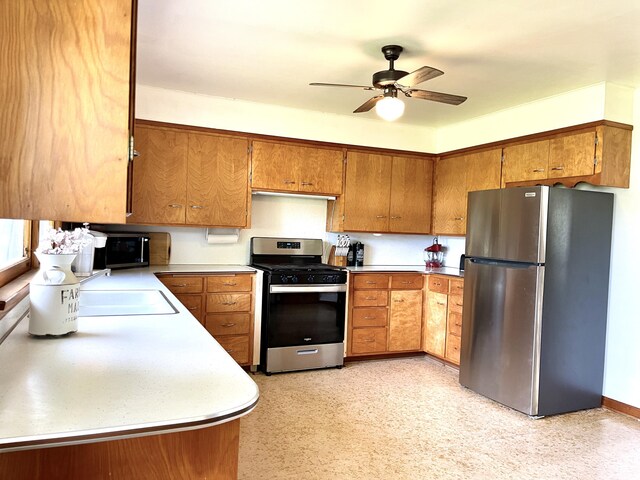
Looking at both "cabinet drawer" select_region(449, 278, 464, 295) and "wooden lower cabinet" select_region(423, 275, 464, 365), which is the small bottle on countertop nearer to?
"wooden lower cabinet" select_region(423, 275, 464, 365)

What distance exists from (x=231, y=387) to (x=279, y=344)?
9.35 feet

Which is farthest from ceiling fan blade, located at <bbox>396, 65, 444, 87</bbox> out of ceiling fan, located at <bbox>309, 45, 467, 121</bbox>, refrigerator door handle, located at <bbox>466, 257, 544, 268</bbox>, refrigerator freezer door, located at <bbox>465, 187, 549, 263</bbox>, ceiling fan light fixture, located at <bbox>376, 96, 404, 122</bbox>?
refrigerator door handle, located at <bbox>466, 257, 544, 268</bbox>

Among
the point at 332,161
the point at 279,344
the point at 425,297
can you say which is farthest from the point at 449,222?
the point at 279,344

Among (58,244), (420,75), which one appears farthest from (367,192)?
(58,244)

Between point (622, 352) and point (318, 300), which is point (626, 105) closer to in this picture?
point (622, 352)

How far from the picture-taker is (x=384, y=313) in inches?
172

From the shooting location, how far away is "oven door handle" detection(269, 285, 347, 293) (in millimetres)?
3822

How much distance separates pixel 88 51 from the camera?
0.90m

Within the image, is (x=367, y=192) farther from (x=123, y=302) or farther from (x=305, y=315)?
(x=123, y=302)

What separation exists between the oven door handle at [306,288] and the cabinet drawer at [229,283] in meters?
0.22

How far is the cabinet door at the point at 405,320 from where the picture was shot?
441 centimetres

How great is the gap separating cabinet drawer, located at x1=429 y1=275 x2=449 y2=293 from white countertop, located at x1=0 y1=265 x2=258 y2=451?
10.1 ft

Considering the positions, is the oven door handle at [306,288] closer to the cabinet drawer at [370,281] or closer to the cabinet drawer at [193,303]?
the cabinet drawer at [370,281]

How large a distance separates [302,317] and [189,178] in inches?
59.7
